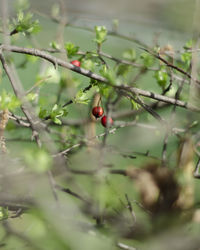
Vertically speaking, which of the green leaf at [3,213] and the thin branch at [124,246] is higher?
the green leaf at [3,213]

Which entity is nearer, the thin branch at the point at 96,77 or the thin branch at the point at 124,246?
the thin branch at the point at 124,246

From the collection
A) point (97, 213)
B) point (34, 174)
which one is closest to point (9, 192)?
point (34, 174)

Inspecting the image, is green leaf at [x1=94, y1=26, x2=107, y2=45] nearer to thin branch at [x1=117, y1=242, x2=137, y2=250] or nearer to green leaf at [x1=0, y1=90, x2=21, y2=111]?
green leaf at [x1=0, y1=90, x2=21, y2=111]

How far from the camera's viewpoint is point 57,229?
536 mm

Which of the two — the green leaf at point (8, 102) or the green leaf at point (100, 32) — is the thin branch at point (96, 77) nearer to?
the green leaf at point (8, 102)

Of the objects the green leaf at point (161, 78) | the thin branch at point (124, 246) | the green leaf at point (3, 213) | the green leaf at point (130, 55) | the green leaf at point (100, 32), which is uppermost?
the green leaf at point (130, 55)

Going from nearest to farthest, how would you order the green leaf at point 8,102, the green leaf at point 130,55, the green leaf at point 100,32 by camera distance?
the green leaf at point 8,102 → the green leaf at point 100,32 → the green leaf at point 130,55

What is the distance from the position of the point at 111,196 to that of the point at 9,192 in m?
0.22

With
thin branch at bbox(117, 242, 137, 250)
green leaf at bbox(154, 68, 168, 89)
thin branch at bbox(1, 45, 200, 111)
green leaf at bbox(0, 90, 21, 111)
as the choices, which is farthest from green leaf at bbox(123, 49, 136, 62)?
thin branch at bbox(117, 242, 137, 250)

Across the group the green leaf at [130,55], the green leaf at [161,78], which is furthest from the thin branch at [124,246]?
the green leaf at [130,55]

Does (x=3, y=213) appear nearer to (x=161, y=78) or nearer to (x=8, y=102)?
(x=8, y=102)

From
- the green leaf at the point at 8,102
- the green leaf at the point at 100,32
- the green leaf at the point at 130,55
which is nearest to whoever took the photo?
the green leaf at the point at 8,102

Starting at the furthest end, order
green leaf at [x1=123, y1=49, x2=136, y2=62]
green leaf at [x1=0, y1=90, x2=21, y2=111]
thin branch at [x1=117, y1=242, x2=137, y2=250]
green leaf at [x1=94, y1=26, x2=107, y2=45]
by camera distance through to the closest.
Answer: green leaf at [x1=123, y1=49, x2=136, y2=62]
green leaf at [x1=94, y1=26, x2=107, y2=45]
green leaf at [x1=0, y1=90, x2=21, y2=111]
thin branch at [x1=117, y1=242, x2=137, y2=250]

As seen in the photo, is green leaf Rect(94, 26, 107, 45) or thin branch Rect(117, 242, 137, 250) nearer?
thin branch Rect(117, 242, 137, 250)
